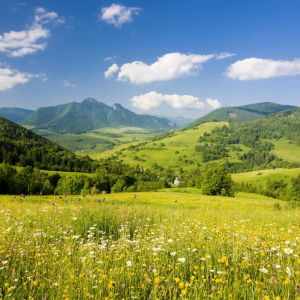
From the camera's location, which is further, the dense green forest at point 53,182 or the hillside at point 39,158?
the hillside at point 39,158

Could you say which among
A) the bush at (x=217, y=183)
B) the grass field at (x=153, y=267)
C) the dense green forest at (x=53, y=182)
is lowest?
the dense green forest at (x=53, y=182)

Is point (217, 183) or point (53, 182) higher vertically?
point (217, 183)

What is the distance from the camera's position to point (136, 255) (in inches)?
285

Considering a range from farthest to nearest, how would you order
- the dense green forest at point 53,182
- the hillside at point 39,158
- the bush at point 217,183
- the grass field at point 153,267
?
the hillside at point 39,158 → the bush at point 217,183 → the dense green forest at point 53,182 → the grass field at point 153,267

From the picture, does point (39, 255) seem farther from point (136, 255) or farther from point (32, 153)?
point (32, 153)

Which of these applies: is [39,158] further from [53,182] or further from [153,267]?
[153,267]

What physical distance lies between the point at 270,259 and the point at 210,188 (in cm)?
9445

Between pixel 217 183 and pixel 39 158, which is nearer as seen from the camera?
pixel 217 183

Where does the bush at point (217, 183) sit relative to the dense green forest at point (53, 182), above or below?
above

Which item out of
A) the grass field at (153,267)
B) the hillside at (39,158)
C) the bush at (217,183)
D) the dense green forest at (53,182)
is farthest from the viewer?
the hillside at (39,158)

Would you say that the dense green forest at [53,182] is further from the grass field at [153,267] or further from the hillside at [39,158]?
the grass field at [153,267]

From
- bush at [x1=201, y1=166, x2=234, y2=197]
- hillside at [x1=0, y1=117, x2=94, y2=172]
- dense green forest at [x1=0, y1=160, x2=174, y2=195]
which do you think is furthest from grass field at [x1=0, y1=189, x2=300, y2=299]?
hillside at [x1=0, y1=117, x2=94, y2=172]

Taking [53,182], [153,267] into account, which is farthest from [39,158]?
[153,267]

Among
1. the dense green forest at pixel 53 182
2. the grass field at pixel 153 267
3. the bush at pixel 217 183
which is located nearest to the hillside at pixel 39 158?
the dense green forest at pixel 53 182
